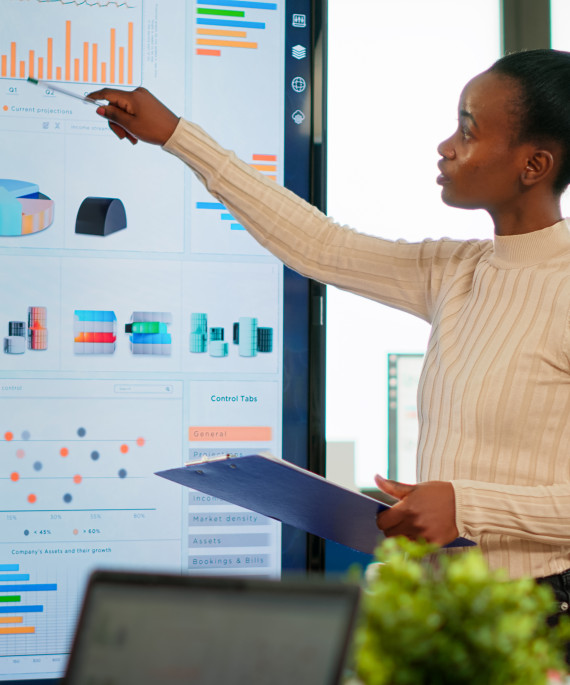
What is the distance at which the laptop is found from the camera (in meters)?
0.56

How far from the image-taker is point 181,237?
2068mm

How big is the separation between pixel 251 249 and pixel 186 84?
0.45 m

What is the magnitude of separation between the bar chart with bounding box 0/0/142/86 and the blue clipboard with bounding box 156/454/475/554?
120 centimetres

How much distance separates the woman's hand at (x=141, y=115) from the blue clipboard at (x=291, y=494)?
655 millimetres

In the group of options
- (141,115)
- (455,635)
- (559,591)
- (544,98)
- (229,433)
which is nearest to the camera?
(455,635)

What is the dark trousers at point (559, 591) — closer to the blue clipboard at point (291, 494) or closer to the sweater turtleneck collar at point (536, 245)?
the blue clipboard at point (291, 494)

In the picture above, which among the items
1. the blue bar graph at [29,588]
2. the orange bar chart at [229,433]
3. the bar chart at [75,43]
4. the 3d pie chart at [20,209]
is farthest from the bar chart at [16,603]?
the bar chart at [75,43]

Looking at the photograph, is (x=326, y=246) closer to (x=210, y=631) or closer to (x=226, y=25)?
(x=226, y=25)

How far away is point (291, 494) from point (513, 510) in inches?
13.2

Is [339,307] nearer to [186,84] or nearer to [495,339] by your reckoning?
[186,84]

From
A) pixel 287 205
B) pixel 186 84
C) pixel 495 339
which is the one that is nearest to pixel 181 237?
pixel 186 84

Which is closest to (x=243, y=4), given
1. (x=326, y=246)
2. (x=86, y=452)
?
(x=326, y=246)

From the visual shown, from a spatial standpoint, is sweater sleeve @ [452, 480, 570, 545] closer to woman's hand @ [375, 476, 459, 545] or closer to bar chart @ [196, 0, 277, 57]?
woman's hand @ [375, 476, 459, 545]

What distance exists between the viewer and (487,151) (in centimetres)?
139
